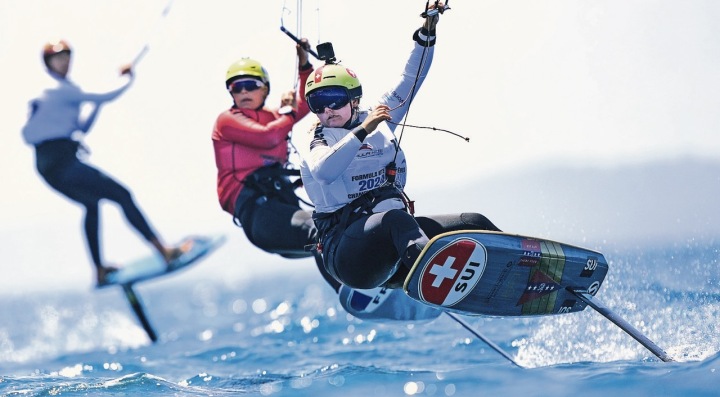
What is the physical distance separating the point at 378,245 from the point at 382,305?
8.11 ft

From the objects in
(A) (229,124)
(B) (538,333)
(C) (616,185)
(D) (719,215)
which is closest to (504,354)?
(B) (538,333)

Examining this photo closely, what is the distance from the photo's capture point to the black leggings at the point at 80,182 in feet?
35.1

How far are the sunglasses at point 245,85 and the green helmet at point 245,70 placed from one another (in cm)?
4

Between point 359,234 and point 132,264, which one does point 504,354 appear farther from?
point 132,264

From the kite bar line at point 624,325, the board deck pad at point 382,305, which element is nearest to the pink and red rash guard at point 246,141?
the board deck pad at point 382,305

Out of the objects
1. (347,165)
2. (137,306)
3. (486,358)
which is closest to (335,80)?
(347,165)

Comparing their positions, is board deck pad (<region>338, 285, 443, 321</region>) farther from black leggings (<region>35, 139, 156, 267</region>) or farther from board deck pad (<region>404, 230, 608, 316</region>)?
black leggings (<region>35, 139, 156, 267</region>)

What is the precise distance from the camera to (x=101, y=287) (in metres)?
11.3

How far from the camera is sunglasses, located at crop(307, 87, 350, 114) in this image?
6539 millimetres

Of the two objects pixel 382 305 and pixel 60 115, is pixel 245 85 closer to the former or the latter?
pixel 382 305

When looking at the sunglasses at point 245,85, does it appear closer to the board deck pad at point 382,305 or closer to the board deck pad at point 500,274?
the board deck pad at point 382,305

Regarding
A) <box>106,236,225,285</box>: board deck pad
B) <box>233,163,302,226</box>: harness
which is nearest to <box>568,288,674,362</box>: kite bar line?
<box>233,163,302,226</box>: harness

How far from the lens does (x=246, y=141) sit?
833 cm

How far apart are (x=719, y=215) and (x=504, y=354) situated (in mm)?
3616
